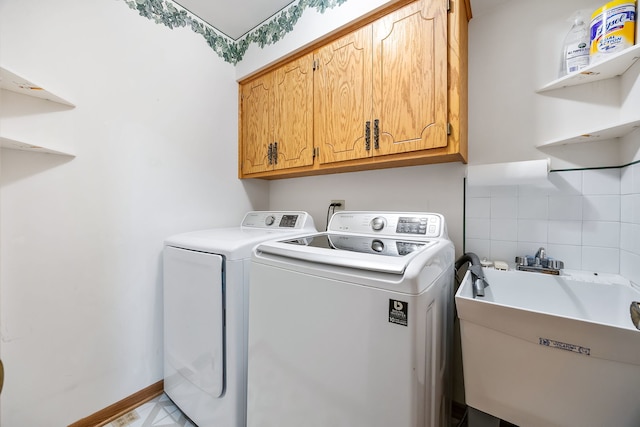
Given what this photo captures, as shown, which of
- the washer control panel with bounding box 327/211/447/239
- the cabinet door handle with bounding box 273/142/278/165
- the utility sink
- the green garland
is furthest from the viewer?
the cabinet door handle with bounding box 273/142/278/165

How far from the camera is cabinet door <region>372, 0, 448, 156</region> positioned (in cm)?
121

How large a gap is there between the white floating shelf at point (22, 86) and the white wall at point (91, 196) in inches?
1.5

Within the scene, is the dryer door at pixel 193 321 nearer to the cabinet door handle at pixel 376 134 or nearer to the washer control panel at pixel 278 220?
the washer control panel at pixel 278 220

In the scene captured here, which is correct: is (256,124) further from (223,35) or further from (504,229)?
(504,229)

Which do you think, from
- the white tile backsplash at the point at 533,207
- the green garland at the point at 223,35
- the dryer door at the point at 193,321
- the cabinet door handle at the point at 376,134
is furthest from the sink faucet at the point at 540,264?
the green garland at the point at 223,35

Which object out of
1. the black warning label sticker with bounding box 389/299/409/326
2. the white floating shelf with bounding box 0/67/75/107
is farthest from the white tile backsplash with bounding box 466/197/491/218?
the white floating shelf with bounding box 0/67/75/107

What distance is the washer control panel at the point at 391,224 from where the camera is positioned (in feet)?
4.29

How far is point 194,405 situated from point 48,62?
6.37 feet

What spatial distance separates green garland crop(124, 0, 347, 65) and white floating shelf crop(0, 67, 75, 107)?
789 mm

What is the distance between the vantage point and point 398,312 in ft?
2.37

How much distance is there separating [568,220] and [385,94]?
1101 mm

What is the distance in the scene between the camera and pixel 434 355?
2.81 feet

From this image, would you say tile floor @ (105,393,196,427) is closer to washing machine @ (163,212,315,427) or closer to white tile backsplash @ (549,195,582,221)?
washing machine @ (163,212,315,427)

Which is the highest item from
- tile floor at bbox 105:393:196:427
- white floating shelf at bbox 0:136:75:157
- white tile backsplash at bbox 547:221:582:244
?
white floating shelf at bbox 0:136:75:157
